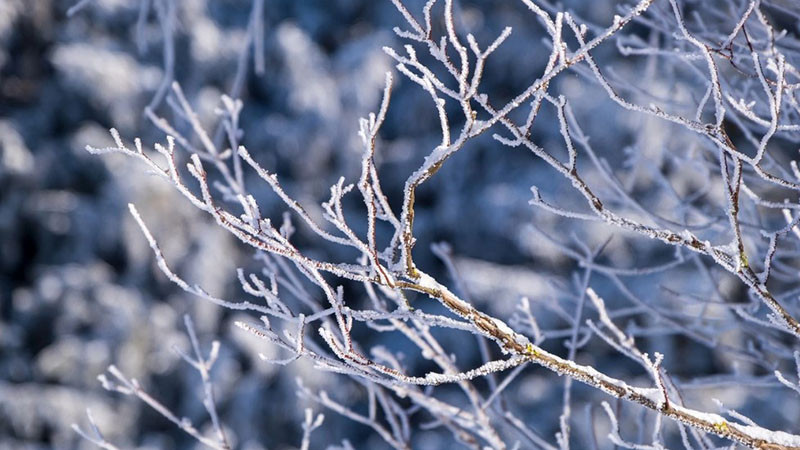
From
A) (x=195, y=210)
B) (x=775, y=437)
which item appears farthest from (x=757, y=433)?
(x=195, y=210)

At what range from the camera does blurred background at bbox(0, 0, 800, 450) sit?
683 cm

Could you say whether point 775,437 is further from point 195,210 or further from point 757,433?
point 195,210

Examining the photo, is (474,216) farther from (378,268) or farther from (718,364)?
(378,268)

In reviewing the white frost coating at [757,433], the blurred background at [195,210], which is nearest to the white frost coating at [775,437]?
the white frost coating at [757,433]

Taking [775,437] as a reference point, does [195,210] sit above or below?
above

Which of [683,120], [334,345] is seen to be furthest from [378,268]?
[683,120]

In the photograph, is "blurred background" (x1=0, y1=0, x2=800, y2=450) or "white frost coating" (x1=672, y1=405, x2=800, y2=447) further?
"blurred background" (x1=0, y1=0, x2=800, y2=450)

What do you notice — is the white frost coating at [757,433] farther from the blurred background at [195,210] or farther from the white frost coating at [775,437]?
the blurred background at [195,210]

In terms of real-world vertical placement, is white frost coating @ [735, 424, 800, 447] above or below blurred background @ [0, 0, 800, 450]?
below

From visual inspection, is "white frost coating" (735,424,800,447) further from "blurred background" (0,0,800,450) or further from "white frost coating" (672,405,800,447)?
"blurred background" (0,0,800,450)

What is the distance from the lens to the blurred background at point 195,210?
6.83 m

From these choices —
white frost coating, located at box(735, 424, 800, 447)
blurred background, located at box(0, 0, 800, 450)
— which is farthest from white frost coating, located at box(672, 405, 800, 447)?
blurred background, located at box(0, 0, 800, 450)

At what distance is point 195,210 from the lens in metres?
7.60

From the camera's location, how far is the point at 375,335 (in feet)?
24.5
